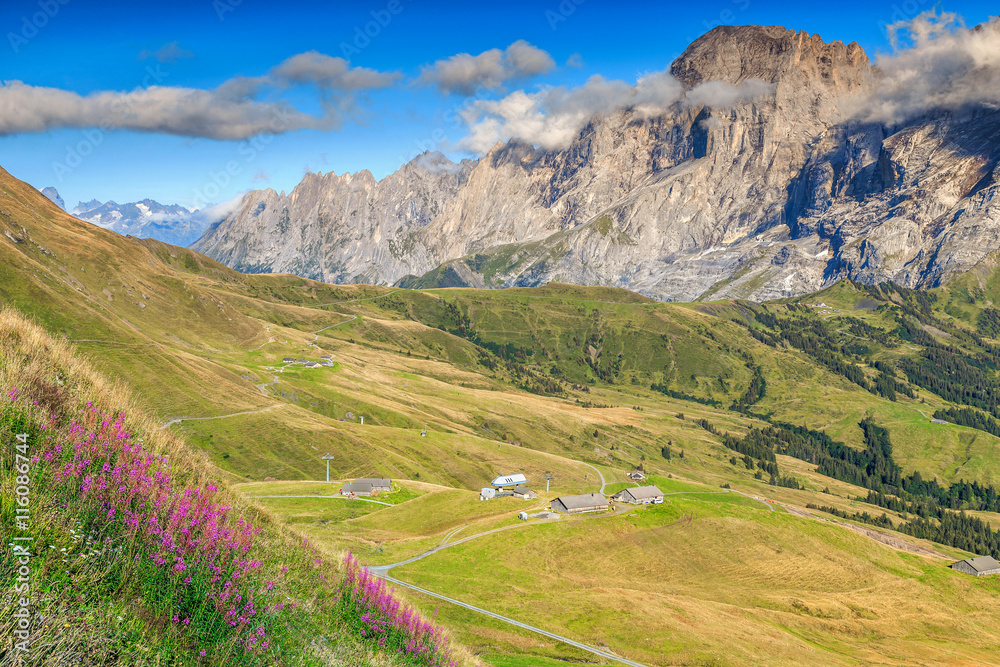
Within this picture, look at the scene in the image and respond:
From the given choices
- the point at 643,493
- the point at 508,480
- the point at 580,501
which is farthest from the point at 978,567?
the point at 508,480

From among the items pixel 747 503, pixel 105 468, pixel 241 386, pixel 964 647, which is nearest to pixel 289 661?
pixel 105 468

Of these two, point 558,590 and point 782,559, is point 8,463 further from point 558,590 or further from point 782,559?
point 782,559

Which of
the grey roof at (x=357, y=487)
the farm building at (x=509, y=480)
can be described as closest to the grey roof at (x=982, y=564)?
the farm building at (x=509, y=480)

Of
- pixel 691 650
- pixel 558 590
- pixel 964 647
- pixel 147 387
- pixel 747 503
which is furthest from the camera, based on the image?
pixel 747 503

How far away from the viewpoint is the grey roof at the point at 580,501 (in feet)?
343

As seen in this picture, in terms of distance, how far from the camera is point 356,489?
110 m

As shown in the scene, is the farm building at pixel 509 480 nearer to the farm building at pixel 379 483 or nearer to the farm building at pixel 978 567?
the farm building at pixel 379 483

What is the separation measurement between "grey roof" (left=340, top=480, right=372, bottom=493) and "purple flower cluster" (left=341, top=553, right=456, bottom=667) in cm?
9706

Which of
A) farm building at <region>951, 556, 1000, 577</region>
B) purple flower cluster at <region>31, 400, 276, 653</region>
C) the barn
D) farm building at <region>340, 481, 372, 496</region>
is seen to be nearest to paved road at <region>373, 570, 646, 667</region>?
purple flower cluster at <region>31, 400, 276, 653</region>

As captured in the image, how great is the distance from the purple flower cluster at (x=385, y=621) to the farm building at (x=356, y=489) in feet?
316

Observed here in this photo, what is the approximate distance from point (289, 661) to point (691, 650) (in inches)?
2231

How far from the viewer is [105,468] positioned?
1054cm

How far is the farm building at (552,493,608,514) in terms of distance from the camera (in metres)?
104

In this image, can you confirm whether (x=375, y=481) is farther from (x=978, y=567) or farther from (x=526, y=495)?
(x=978, y=567)
